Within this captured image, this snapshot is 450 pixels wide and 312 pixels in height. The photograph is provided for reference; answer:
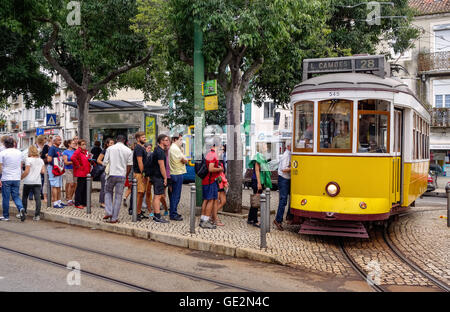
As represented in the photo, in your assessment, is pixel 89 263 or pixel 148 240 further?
pixel 148 240

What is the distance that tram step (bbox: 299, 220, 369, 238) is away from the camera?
905cm

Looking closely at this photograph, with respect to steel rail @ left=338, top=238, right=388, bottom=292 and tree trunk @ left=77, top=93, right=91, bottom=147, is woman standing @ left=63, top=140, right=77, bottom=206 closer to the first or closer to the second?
tree trunk @ left=77, top=93, right=91, bottom=147

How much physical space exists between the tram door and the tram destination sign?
1.01 metres

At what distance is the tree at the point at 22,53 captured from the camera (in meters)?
14.1

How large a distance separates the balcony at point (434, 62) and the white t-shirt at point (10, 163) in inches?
1073

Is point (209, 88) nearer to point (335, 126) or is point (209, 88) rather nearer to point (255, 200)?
point (255, 200)

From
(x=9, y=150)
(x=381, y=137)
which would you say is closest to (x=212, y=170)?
(x=381, y=137)

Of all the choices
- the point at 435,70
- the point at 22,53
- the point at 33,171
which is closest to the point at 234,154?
the point at 33,171

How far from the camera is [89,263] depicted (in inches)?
281

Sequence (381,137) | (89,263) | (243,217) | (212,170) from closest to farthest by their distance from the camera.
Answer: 1. (89,263)
2. (381,137)
3. (212,170)
4. (243,217)

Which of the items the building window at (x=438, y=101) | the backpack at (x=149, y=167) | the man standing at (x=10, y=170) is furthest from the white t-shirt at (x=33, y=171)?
the building window at (x=438, y=101)

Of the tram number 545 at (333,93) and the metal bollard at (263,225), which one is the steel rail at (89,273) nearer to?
the metal bollard at (263,225)

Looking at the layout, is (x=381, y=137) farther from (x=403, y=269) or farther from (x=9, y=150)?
(x=9, y=150)
